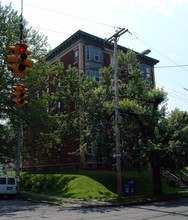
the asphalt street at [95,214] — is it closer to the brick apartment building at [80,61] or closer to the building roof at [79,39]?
the brick apartment building at [80,61]

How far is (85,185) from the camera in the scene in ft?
65.8

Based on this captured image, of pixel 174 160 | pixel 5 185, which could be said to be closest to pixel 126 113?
pixel 174 160

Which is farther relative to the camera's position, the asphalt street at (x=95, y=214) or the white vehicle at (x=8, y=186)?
Result: the white vehicle at (x=8, y=186)

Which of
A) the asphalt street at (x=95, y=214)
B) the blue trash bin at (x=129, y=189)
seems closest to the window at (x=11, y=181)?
the asphalt street at (x=95, y=214)

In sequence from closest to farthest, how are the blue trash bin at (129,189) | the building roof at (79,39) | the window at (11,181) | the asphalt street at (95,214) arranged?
the asphalt street at (95,214) → the blue trash bin at (129,189) → the window at (11,181) → the building roof at (79,39)

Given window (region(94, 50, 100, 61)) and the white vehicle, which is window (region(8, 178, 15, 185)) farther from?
window (region(94, 50, 100, 61))

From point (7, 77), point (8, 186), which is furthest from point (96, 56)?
point (8, 186)

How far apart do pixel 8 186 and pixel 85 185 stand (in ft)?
19.9

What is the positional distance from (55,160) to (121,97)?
1600 centimetres

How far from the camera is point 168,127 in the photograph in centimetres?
1898

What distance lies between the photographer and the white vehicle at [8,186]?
1820 centimetres

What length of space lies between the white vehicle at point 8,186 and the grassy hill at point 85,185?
3.24 metres

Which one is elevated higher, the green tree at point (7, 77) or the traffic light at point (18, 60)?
the green tree at point (7, 77)

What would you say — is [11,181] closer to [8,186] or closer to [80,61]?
[8,186]
